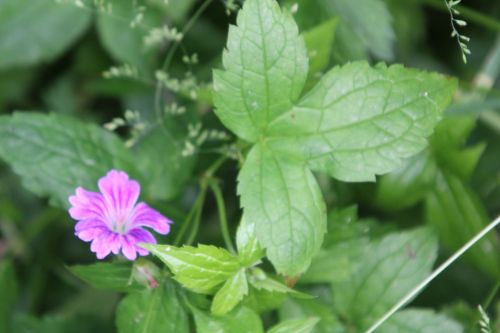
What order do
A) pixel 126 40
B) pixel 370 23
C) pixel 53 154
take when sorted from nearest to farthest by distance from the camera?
pixel 53 154 → pixel 370 23 → pixel 126 40

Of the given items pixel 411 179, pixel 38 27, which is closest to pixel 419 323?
pixel 411 179

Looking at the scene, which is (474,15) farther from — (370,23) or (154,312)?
(154,312)

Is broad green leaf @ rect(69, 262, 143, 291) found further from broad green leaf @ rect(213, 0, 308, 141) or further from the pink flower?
broad green leaf @ rect(213, 0, 308, 141)

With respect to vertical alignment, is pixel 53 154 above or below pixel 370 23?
below

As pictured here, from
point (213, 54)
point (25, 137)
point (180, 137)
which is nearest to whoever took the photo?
point (25, 137)

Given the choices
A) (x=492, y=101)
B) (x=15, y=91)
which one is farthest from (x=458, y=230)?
(x=15, y=91)

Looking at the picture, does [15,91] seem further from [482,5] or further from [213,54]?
[482,5]
